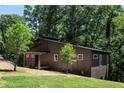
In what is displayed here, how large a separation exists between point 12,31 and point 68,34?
23.6 metres

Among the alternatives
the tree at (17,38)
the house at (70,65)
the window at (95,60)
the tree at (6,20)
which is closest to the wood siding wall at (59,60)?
the house at (70,65)

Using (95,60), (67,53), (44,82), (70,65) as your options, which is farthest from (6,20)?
(44,82)

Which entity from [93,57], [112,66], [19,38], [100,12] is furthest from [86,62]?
[100,12]

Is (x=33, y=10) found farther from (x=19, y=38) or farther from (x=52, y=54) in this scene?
(x=19, y=38)

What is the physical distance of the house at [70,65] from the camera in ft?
126

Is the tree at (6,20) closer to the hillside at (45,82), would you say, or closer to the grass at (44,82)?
the grass at (44,82)

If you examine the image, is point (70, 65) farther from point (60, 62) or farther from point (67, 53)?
point (67, 53)

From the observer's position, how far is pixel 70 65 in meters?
39.2

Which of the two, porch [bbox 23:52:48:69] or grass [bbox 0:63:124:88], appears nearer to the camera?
grass [bbox 0:63:124:88]

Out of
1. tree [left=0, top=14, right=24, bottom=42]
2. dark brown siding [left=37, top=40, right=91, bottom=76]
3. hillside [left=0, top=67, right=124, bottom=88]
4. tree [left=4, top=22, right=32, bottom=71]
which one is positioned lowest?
hillside [left=0, top=67, right=124, bottom=88]

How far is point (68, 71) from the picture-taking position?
128ft

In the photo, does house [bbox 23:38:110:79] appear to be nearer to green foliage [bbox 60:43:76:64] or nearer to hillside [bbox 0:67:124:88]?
green foliage [bbox 60:43:76:64]

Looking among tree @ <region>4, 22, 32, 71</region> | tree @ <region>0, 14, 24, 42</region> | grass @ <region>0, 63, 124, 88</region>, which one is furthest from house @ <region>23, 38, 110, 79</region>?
tree @ <region>0, 14, 24, 42</region>

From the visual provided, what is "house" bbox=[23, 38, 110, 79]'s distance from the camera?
38.3 m
